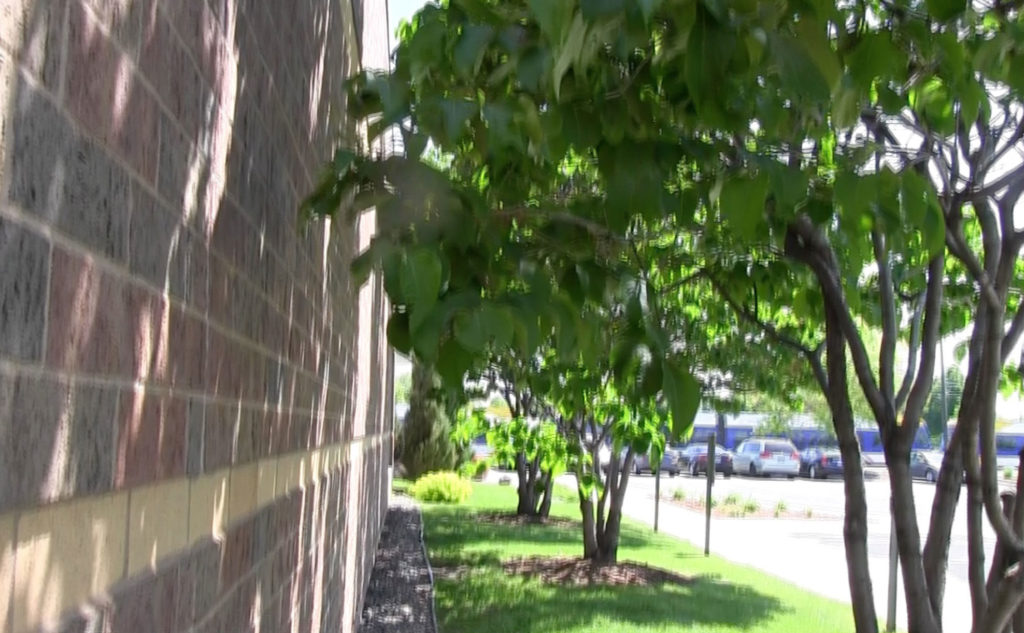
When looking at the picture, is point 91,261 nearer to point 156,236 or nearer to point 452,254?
point 156,236

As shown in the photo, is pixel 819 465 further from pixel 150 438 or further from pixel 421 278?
pixel 150 438

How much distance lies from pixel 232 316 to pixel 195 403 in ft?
1.36

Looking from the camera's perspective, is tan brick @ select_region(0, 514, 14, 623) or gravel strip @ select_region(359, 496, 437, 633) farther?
gravel strip @ select_region(359, 496, 437, 633)

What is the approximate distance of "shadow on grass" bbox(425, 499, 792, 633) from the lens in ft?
32.0

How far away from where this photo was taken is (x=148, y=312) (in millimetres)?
1714

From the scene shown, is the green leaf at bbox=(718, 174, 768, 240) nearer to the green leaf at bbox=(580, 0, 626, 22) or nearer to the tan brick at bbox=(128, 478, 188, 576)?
the green leaf at bbox=(580, 0, 626, 22)

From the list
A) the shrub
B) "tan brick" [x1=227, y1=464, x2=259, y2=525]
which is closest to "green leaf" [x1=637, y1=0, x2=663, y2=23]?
"tan brick" [x1=227, y1=464, x2=259, y2=525]

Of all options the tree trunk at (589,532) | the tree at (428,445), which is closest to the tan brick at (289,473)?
the tree trunk at (589,532)

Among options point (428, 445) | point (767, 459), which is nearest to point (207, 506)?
point (428, 445)

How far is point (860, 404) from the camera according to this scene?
35281mm

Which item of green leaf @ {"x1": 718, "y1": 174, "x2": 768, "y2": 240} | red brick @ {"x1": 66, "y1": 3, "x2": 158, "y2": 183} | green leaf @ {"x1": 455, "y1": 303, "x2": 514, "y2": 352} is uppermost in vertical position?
green leaf @ {"x1": 718, "y1": 174, "x2": 768, "y2": 240}

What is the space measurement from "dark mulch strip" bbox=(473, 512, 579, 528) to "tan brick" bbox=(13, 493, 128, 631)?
59.7 ft

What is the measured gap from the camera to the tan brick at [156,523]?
1683 mm

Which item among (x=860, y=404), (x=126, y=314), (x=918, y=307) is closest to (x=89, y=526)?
(x=126, y=314)
